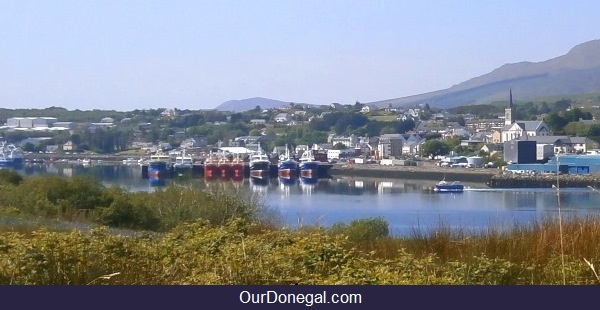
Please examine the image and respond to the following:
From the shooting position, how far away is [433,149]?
121ft

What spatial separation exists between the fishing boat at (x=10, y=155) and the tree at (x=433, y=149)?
20.1 m

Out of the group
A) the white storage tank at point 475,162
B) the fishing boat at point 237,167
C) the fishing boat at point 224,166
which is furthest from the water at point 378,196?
the white storage tank at point 475,162

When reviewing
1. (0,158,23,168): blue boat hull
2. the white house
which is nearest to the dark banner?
(0,158,23,168): blue boat hull

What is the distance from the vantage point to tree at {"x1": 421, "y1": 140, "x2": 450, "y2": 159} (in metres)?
36.7

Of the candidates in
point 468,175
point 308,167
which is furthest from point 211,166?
point 468,175

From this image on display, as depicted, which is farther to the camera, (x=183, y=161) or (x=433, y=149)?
(x=433, y=149)

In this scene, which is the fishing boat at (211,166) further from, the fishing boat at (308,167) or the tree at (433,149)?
the tree at (433,149)

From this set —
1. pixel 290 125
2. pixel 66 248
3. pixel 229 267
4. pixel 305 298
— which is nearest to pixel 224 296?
pixel 305 298

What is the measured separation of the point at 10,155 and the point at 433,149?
21.2 m

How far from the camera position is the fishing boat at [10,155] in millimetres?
17359

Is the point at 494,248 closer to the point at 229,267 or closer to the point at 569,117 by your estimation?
the point at 229,267

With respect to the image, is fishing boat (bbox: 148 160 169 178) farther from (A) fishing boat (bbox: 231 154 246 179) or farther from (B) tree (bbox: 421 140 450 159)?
(B) tree (bbox: 421 140 450 159)

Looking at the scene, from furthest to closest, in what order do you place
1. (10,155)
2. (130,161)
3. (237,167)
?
(237,167) < (130,161) < (10,155)

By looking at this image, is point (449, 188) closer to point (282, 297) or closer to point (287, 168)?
point (287, 168)
